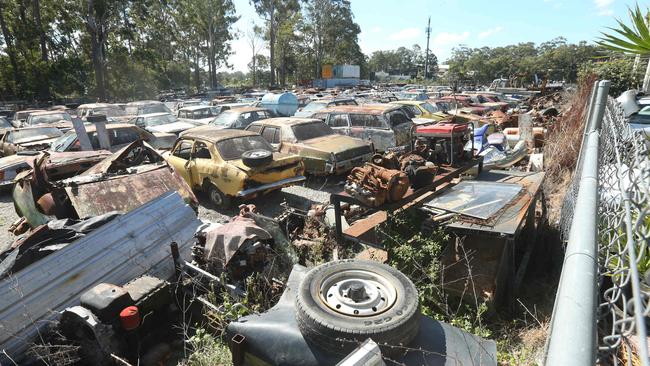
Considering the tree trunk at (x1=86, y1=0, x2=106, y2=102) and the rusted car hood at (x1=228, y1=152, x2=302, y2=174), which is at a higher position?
the tree trunk at (x1=86, y1=0, x2=106, y2=102)

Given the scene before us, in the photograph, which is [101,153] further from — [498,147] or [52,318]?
[498,147]

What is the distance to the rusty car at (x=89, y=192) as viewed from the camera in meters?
5.23

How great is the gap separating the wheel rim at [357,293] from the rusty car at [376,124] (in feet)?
23.6

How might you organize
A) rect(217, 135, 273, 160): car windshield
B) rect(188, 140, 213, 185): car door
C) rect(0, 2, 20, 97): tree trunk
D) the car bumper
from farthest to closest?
rect(0, 2, 20, 97): tree trunk → rect(188, 140, 213, 185): car door → rect(217, 135, 273, 160): car windshield → the car bumper

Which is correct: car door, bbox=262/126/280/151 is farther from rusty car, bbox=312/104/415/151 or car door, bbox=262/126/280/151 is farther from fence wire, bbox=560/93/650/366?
fence wire, bbox=560/93/650/366

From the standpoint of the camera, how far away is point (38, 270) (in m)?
3.39

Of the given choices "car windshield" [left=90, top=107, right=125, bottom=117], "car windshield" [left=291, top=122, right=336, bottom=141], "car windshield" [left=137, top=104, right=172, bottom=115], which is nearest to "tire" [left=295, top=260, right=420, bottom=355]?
"car windshield" [left=291, top=122, right=336, bottom=141]

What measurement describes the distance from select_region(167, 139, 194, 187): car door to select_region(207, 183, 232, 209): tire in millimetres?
551

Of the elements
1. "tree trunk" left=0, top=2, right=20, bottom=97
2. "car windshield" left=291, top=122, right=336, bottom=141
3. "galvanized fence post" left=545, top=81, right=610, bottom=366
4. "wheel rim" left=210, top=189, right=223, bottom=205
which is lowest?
"wheel rim" left=210, top=189, right=223, bottom=205

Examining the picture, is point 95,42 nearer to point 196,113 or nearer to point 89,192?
point 196,113

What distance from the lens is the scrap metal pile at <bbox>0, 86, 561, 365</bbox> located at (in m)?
2.29

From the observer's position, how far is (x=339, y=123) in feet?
34.6

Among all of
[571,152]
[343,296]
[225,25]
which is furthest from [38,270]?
[225,25]

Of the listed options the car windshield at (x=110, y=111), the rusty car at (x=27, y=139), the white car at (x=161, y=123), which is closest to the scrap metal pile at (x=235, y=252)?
the rusty car at (x=27, y=139)
